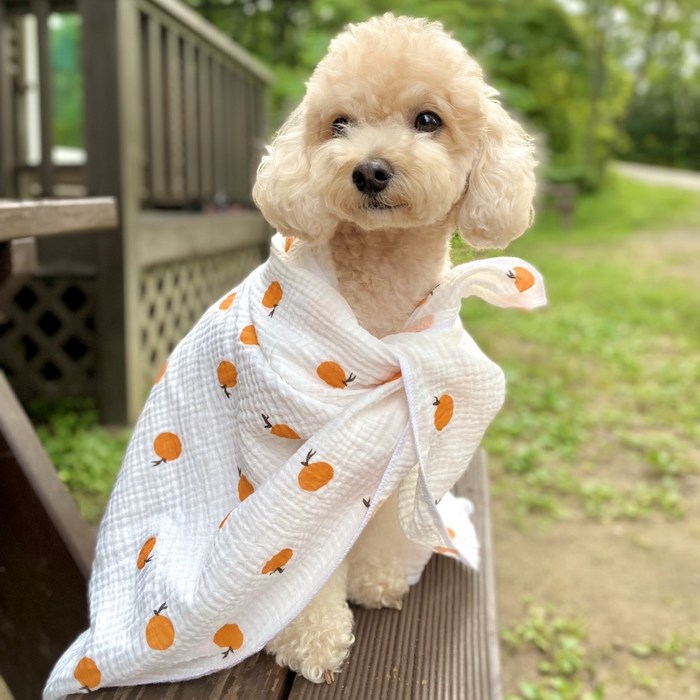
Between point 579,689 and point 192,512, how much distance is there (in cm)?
134

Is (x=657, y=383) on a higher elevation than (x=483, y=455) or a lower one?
lower

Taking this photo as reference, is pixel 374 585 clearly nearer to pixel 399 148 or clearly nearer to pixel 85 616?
pixel 85 616

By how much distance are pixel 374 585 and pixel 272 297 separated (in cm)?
59

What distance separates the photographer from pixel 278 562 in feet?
3.86

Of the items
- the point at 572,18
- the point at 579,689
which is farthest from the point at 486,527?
the point at 572,18

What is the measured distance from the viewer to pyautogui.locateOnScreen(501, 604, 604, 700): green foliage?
6.64 ft

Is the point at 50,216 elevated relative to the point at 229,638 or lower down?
elevated

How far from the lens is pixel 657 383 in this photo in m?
4.77

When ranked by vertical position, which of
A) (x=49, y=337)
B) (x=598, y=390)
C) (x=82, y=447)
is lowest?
(x=598, y=390)

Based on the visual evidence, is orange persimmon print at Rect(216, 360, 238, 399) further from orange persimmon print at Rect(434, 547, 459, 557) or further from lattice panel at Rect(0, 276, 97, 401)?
lattice panel at Rect(0, 276, 97, 401)

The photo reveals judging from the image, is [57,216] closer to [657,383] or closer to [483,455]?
[483,455]

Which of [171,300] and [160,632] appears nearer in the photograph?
[160,632]

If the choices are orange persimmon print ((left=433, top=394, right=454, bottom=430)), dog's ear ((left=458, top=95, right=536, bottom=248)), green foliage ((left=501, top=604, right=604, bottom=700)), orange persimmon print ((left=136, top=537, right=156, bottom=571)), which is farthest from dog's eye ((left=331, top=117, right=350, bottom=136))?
green foliage ((left=501, top=604, right=604, bottom=700))

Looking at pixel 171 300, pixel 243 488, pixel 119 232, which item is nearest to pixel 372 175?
pixel 243 488
